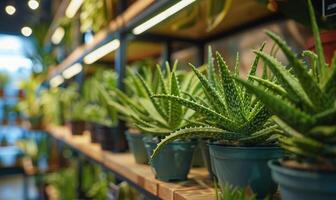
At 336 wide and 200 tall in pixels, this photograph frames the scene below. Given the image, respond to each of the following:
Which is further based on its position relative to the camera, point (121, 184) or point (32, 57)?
point (32, 57)

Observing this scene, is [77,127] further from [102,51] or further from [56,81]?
[56,81]

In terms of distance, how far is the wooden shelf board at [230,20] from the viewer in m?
1.26

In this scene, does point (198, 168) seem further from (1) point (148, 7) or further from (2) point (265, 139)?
(1) point (148, 7)

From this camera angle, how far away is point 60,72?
3.49m

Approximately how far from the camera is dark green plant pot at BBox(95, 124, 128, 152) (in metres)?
1.57

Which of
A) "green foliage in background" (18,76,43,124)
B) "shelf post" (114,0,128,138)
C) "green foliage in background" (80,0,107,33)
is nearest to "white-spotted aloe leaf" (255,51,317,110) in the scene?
"shelf post" (114,0,128,138)

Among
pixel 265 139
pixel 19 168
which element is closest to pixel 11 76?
→ pixel 19 168

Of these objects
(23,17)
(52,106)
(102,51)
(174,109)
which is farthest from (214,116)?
(23,17)

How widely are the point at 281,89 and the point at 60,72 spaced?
3238mm

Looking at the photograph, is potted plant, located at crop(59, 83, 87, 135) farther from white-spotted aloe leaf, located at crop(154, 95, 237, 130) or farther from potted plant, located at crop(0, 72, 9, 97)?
potted plant, located at crop(0, 72, 9, 97)

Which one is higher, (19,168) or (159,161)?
(159,161)

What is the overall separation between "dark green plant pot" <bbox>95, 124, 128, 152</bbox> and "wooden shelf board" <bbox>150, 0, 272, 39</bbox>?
0.54 metres

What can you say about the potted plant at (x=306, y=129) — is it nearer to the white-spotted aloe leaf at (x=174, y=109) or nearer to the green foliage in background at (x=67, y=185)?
the white-spotted aloe leaf at (x=174, y=109)

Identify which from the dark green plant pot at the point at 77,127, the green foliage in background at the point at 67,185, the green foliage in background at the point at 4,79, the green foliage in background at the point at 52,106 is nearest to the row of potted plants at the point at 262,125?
the dark green plant pot at the point at 77,127
